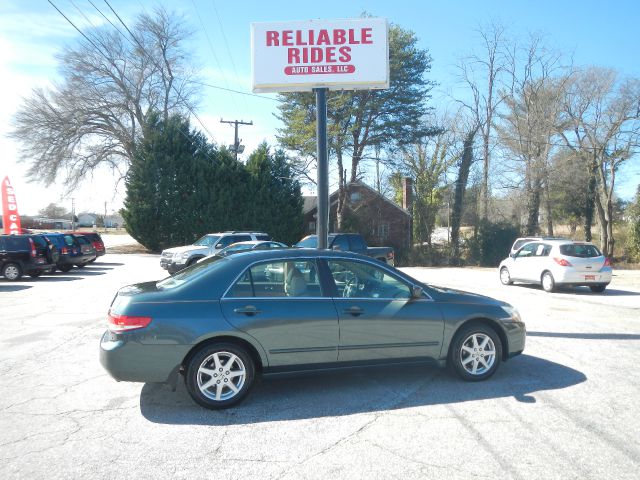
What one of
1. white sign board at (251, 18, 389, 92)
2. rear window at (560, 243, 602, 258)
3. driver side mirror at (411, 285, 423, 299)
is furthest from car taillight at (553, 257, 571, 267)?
driver side mirror at (411, 285, 423, 299)

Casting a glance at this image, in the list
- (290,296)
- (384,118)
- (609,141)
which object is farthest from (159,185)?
(290,296)

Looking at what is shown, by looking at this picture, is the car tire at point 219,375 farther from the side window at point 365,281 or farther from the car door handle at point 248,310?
the side window at point 365,281

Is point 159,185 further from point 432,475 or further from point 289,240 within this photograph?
point 432,475

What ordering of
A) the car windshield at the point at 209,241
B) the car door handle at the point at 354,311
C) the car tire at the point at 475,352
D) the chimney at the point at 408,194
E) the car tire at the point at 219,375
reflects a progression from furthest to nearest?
1. the chimney at the point at 408,194
2. the car windshield at the point at 209,241
3. the car tire at the point at 475,352
4. the car door handle at the point at 354,311
5. the car tire at the point at 219,375

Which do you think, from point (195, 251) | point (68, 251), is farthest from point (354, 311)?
point (68, 251)

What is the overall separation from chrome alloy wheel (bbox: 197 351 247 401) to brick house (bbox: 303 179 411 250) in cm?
3466

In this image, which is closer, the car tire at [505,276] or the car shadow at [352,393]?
the car shadow at [352,393]

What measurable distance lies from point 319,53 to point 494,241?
92.1 feet

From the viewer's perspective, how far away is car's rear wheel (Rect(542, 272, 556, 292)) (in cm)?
1539

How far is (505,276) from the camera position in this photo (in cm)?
1820

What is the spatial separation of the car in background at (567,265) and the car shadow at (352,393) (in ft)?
31.3

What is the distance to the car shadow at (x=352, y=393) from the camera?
493 cm

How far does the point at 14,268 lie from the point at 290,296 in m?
16.5

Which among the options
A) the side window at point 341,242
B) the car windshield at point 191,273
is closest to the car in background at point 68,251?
the side window at point 341,242
